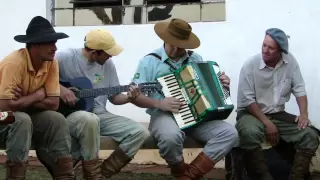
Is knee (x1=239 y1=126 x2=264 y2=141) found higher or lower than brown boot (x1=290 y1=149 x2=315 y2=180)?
higher

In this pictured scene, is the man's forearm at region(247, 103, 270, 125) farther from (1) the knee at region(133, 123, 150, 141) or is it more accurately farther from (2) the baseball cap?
(2) the baseball cap

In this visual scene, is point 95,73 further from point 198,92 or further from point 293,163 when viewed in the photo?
point 293,163

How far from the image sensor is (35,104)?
434 centimetres

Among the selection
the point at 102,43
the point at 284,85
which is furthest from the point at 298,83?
the point at 102,43

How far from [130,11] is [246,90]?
70.4 inches

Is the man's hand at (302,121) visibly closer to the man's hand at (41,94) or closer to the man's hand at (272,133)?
the man's hand at (272,133)

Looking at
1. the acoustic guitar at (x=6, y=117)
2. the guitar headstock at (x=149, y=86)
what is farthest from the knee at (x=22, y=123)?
the guitar headstock at (x=149, y=86)

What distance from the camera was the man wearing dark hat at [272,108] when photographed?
16.4 ft

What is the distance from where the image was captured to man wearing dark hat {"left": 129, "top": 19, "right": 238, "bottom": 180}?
4.72 meters

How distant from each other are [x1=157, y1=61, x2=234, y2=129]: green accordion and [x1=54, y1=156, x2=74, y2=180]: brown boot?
3.17ft

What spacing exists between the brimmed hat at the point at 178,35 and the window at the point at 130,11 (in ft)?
3.44

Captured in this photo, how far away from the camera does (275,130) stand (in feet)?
16.5

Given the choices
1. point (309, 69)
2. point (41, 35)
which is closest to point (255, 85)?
point (309, 69)

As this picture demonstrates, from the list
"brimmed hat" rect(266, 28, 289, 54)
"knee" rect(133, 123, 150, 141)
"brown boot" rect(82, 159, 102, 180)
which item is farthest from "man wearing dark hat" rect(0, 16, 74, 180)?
"brimmed hat" rect(266, 28, 289, 54)
